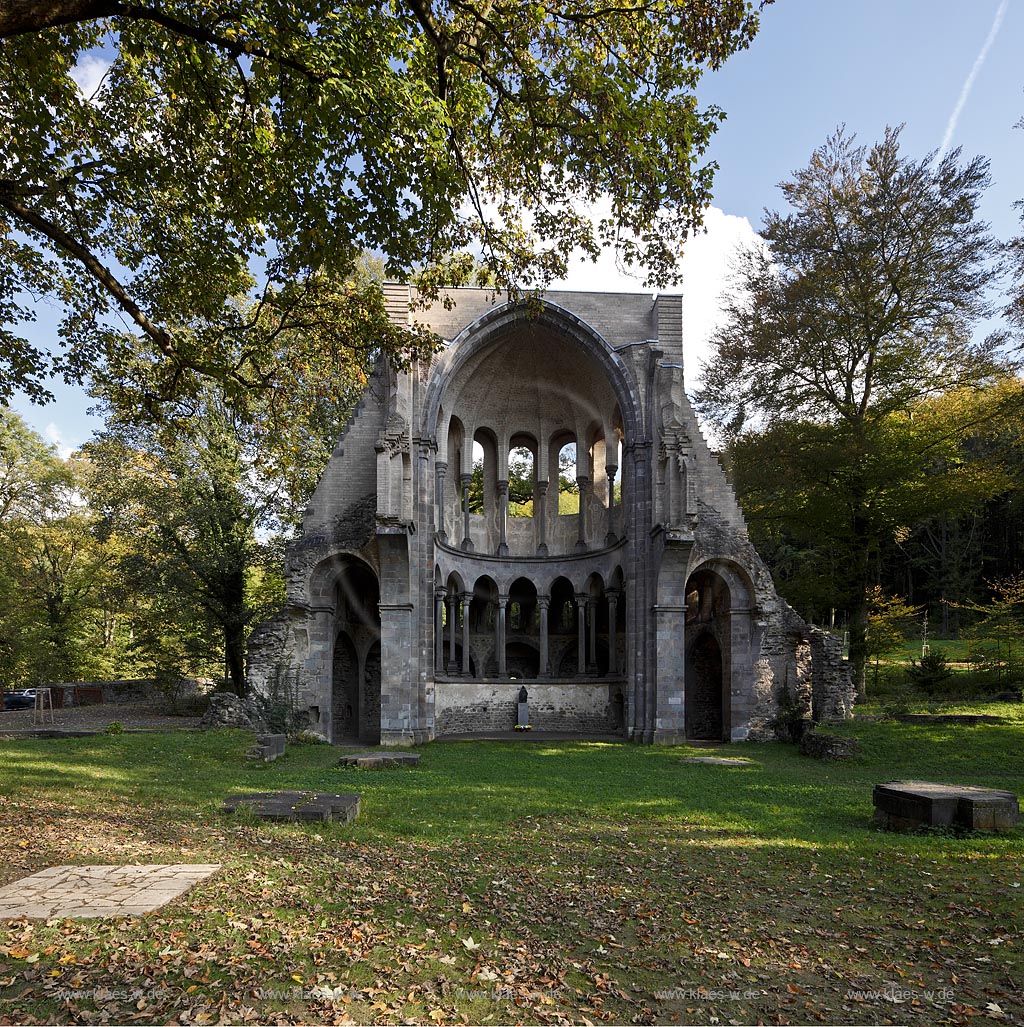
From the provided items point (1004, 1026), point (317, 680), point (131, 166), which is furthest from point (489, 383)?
point (1004, 1026)

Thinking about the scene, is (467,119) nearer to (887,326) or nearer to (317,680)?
(317,680)

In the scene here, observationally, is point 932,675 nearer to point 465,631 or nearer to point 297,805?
point 465,631

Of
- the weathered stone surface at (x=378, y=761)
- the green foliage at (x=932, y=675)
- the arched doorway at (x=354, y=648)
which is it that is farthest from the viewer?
the arched doorway at (x=354, y=648)

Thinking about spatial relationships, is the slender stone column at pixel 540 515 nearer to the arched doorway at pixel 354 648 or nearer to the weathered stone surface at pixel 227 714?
the arched doorway at pixel 354 648

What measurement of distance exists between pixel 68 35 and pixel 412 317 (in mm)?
14242

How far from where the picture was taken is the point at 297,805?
8.60m

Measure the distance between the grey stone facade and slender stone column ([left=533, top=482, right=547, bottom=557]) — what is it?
0.07 meters

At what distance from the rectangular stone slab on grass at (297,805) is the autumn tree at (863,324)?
59.2 feet

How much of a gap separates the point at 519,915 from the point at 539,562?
21125mm

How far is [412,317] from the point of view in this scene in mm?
22641

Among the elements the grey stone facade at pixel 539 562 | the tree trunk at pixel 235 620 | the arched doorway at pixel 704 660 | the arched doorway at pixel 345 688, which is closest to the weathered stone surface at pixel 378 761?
the grey stone facade at pixel 539 562

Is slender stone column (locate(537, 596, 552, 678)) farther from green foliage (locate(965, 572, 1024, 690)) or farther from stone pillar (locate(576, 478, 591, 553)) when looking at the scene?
green foliage (locate(965, 572, 1024, 690))

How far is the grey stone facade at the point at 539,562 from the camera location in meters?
20.3

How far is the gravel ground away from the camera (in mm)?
19672
